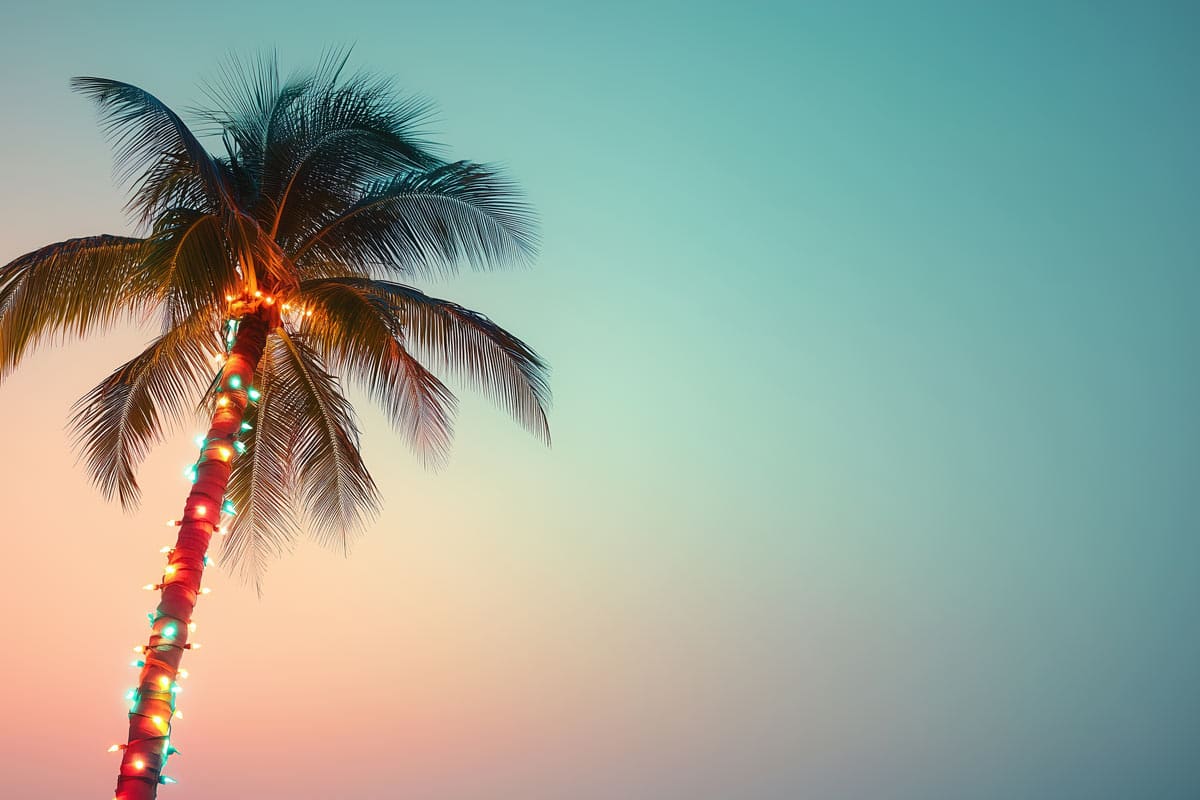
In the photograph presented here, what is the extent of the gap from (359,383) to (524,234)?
2438 mm

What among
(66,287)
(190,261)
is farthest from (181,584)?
(66,287)

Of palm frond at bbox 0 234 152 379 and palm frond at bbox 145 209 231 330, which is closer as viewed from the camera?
palm frond at bbox 145 209 231 330

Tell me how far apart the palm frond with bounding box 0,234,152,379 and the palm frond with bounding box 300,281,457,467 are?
166 cm

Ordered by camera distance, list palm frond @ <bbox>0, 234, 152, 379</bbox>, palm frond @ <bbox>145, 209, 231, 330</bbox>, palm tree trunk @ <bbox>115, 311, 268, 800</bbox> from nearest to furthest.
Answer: palm tree trunk @ <bbox>115, 311, 268, 800</bbox>
palm frond @ <bbox>145, 209, 231, 330</bbox>
palm frond @ <bbox>0, 234, 152, 379</bbox>

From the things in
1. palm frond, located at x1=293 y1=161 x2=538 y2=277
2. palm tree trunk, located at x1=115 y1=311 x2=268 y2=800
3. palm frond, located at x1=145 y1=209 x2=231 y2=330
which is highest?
palm frond, located at x1=293 y1=161 x2=538 y2=277

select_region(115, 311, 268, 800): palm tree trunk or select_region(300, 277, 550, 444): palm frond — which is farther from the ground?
select_region(300, 277, 550, 444): palm frond

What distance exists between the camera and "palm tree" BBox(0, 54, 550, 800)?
8062 millimetres

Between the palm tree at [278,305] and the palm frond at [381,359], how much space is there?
0.9 inches

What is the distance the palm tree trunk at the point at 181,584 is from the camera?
680 cm

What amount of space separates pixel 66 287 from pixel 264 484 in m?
3.02

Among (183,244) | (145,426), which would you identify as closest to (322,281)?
(183,244)

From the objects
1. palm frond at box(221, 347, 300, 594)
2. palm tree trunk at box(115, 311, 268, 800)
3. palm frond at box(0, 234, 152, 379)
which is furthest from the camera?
palm frond at box(221, 347, 300, 594)

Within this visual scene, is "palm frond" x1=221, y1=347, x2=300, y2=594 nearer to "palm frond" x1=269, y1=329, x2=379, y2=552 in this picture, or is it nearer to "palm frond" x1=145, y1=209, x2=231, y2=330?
"palm frond" x1=269, y1=329, x2=379, y2=552

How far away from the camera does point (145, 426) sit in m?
9.82
